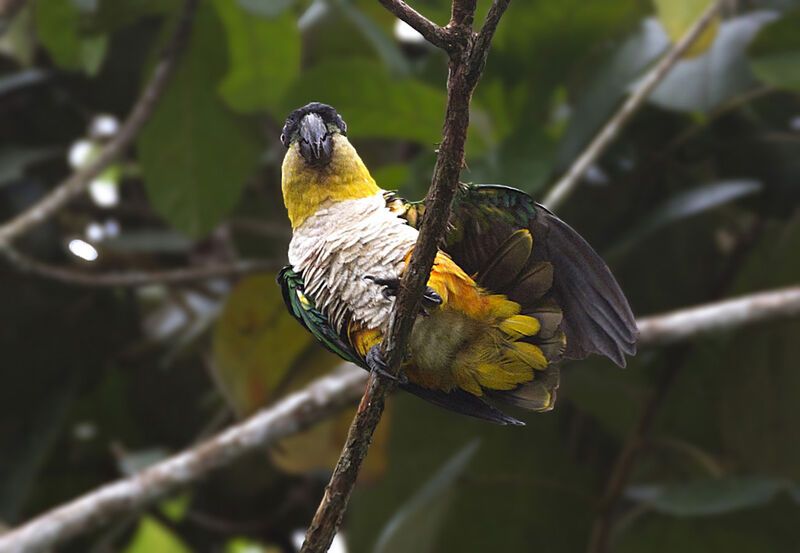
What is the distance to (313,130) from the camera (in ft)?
2.64

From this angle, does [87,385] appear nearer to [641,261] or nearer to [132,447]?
[132,447]

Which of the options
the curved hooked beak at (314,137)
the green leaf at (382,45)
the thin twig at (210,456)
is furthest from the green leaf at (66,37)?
the curved hooked beak at (314,137)

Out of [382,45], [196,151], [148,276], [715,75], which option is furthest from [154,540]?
[715,75]

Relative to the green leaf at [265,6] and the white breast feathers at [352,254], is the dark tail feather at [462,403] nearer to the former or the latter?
the white breast feathers at [352,254]

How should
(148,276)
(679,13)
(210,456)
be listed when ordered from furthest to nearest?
(148,276)
(210,456)
(679,13)

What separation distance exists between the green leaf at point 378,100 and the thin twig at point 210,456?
67 centimetres

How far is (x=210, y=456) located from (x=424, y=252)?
156 cm

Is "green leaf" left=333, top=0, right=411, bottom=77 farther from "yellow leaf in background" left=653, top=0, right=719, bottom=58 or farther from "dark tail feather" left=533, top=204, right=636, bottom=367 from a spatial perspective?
"dark tail feather" left=533, top=204, right=636, bottom=367

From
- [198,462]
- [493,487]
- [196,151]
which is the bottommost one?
[493,487]

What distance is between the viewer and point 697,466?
2.93 meters

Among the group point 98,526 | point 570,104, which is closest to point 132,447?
point 98,526

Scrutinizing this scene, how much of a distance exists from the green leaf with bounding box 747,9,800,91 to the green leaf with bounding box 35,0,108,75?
1892 mm

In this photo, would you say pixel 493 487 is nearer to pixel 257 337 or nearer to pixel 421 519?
pixel 421 519

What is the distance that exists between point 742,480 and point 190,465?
1.36 m
